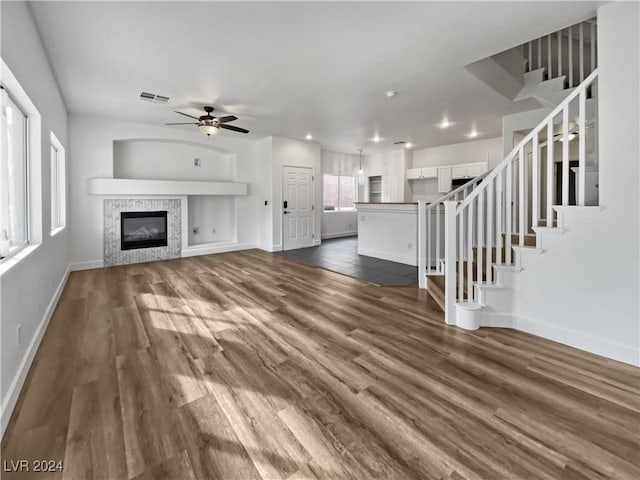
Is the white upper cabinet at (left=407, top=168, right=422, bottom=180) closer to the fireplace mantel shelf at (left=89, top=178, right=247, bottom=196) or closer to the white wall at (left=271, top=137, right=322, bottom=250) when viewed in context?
the white wall at (left=271, top=137, right=322, bottom=250)

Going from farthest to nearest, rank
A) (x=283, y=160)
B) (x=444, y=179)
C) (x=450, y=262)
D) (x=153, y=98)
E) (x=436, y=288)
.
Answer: (x=444, y=179) < (x=283, y=160) < (x=153, y=98) < (x=436, y=288) < (x=450, y=262)

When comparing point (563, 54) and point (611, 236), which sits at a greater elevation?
point (563, 54)

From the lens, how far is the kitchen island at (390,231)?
213 inches

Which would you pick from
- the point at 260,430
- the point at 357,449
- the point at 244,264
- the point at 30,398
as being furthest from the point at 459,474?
the point at 244,264

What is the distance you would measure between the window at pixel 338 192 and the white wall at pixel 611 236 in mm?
7426

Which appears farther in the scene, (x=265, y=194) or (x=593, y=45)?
(x=265, y=194)

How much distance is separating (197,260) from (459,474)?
5759 millimetres

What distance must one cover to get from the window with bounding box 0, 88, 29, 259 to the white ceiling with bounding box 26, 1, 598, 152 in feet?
2.92

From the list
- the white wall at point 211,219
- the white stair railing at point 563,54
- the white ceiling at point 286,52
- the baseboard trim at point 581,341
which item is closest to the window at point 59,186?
the white ceiling at point 286,52

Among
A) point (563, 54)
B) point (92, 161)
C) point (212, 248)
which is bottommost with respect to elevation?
point (212, 248)

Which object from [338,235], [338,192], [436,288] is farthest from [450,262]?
[338,192]

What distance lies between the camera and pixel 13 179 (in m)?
2.45

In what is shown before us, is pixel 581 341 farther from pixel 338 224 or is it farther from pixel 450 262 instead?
pixel 338 224

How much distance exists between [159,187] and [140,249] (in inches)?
50.8
